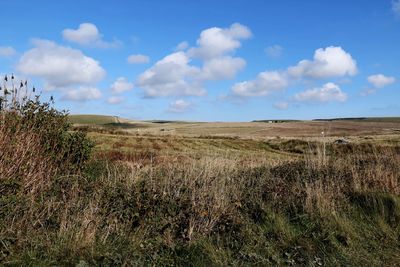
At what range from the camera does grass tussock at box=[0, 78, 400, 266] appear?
6.02 meters

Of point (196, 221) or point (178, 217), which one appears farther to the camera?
point (178, 217)

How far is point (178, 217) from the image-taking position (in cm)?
733

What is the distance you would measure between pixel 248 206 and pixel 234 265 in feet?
9.68

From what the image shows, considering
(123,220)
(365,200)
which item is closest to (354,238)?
(365,200)

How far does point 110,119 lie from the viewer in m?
154

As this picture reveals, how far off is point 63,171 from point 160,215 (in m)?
3.38

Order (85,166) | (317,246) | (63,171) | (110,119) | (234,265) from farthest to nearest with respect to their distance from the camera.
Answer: (110,119) < (85,166) < (63,171) < (317,246) < (234,265)

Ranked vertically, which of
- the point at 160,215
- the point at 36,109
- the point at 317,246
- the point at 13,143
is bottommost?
the point at 317,246

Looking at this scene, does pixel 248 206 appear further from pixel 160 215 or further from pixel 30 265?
pixel 30 265

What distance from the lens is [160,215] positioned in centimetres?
735

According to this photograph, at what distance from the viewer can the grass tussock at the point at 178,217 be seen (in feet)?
19.7

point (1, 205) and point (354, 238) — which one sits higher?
point (1, 205)

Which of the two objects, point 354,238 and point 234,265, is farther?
point 354,238

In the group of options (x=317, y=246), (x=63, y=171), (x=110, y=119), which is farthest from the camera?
(x=110, y=119)
